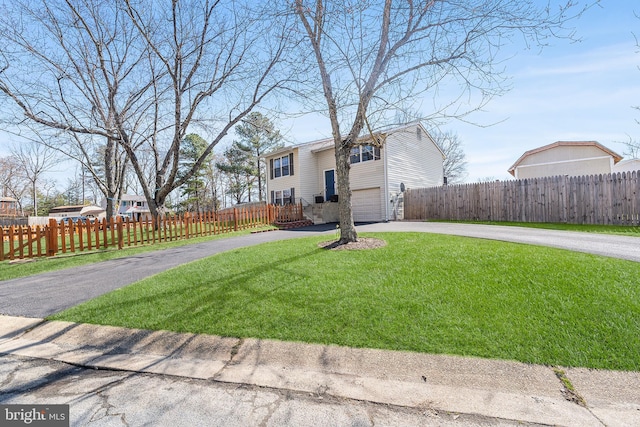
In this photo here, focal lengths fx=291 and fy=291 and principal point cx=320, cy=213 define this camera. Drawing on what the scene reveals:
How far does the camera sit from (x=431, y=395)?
7.63 ft

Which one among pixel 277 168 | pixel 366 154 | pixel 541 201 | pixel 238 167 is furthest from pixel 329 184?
pixel 238 167

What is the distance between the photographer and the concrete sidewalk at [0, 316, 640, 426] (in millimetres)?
2148

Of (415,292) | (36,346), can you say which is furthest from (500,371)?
(36,346)

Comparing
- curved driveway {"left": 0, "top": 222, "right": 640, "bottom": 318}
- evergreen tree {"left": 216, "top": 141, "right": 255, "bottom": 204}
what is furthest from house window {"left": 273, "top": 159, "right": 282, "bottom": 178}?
curved driveway {"left": 0, "top": 222, "right": 640, "bottom": 318}

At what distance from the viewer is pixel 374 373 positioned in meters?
2.62

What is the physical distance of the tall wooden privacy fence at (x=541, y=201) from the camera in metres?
10.5

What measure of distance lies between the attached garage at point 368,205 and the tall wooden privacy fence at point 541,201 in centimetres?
209

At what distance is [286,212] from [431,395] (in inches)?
629

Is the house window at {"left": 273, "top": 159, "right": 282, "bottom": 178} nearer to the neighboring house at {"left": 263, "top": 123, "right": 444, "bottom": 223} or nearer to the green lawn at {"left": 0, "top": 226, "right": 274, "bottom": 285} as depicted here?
the neighboring house at {"left": 263, "top": 123, "right": 444, "bottom": 223}

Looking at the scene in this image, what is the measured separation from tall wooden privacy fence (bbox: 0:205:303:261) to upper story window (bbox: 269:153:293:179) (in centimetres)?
391

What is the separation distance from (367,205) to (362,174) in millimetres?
1941

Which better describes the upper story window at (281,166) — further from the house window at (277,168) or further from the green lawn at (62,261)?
the green lawn at (62,261)

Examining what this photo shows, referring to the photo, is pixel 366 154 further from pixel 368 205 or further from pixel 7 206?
pixel 7 206

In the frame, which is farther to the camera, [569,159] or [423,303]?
[569,159]
